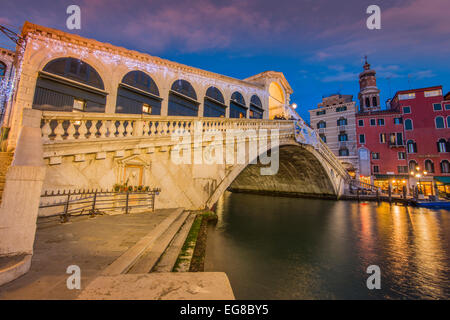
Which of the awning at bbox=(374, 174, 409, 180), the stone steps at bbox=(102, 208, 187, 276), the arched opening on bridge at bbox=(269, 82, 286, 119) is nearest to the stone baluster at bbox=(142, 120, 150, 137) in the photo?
the stone steps at bbox=(102, 208, 187, 276)

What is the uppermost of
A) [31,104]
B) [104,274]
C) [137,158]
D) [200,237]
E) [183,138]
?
[31,104]

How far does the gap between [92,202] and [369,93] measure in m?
50.1

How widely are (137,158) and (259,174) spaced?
2011 cm

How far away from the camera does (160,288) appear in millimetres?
2027

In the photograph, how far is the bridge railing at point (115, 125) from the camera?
532 cm

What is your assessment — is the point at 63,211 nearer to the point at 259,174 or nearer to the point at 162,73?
the point at 162,73

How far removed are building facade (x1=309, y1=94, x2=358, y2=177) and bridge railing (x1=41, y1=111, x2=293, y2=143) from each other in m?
23.2

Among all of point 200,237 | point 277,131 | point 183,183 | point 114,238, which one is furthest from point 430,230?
point 114,238

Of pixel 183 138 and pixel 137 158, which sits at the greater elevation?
pixel 183 138

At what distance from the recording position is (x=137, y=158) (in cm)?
700

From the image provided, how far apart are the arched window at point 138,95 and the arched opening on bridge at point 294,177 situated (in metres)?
10.8

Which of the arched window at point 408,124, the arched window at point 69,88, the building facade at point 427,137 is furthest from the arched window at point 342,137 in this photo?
the arched window at point 69,88

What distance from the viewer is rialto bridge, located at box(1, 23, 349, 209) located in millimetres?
5695

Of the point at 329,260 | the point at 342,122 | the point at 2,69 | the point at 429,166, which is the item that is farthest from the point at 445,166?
the point at 2,69
